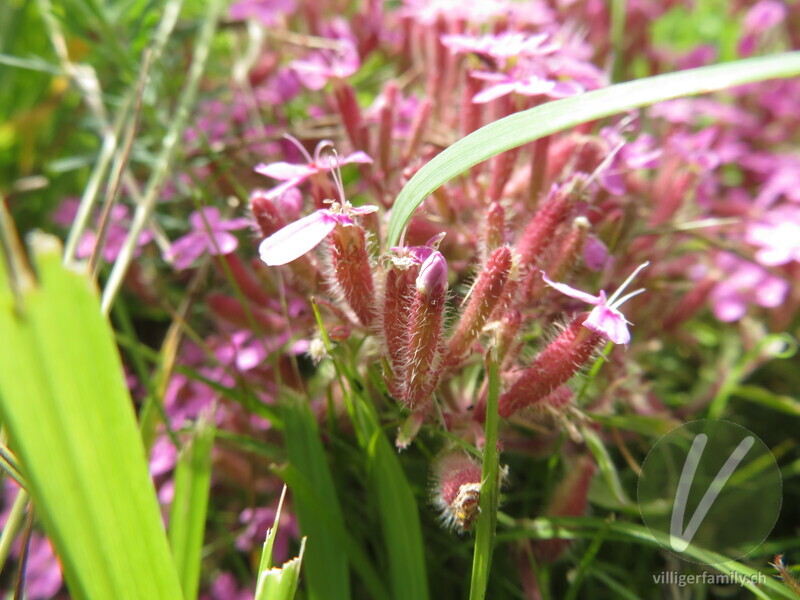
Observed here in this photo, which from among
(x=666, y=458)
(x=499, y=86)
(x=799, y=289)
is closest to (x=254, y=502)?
(x=666, y=458)

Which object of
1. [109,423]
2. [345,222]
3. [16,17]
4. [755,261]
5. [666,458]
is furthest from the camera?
[16,17]

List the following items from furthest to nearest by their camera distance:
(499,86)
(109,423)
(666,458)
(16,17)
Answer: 1. (16,17)
2. (666,458)
3. (499,86)
4. (109,423)

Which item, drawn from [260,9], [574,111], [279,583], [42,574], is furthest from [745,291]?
[42,574]

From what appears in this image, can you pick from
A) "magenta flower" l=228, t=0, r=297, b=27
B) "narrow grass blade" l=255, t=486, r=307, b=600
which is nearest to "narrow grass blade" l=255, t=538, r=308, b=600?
"narrow grass blade" l=255, t=486, r=307, b=600

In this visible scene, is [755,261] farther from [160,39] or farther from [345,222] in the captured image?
[160,39]

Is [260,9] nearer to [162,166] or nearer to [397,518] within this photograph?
[162,166]

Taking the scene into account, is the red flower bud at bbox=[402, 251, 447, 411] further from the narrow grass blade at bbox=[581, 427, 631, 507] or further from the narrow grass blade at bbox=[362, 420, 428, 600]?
the narrow grass blade at bbox=[581, 427, 631, 507]
